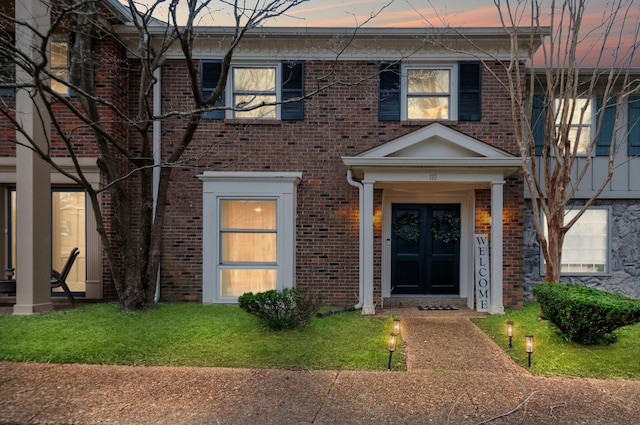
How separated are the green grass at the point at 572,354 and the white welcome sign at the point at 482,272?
1388 mm

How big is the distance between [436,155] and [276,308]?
13.4 ft

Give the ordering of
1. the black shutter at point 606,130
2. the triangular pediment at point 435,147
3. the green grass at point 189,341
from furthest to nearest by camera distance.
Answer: the black shutter at point 606,130 < the triangular pediment at point 435,147 < the green grass at point 189,341

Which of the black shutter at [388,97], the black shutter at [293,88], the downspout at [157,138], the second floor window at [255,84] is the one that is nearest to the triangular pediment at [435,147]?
the black shutter at [388,97]

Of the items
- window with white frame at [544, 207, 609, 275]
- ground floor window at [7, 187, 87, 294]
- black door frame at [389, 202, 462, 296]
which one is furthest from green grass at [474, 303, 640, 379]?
ground floor window at [7, 187, 87, 294]

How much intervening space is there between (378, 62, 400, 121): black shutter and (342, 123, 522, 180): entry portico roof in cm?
110

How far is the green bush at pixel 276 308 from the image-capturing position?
6.11m

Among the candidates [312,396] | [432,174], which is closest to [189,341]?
[312,396]

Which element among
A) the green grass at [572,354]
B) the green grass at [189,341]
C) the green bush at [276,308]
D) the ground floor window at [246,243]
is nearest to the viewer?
the green grass at [572,354]

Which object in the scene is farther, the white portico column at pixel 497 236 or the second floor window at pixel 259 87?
the second floor window at pixel 259 87

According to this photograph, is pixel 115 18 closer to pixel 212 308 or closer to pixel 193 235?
pixel 193 235

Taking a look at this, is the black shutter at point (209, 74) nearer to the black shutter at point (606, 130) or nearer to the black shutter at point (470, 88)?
the black shutter at point (470, 88)

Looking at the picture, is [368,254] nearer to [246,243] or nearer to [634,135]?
[246,243]

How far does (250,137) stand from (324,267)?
10.2ft

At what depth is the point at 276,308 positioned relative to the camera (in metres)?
6.12
